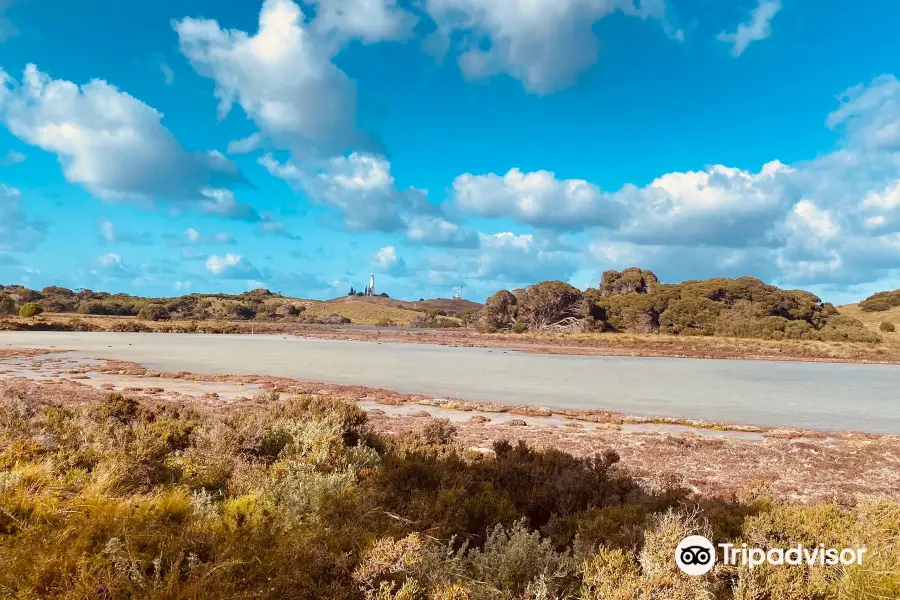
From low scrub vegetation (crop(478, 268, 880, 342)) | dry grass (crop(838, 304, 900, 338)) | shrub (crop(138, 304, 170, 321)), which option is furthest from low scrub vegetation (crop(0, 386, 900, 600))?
shrub (crop(138, 304, 170, 321))

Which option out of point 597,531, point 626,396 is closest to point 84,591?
point 597,531

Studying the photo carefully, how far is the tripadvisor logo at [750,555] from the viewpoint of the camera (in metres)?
3.67

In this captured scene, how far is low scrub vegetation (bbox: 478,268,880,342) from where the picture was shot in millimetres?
83000

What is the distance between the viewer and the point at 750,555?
389cm

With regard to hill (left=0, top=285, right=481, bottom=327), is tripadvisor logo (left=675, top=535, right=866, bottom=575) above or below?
below

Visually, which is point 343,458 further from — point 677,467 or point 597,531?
point 677,467

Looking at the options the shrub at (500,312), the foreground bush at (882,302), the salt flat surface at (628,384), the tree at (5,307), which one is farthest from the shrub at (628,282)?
the tree at (5,307)

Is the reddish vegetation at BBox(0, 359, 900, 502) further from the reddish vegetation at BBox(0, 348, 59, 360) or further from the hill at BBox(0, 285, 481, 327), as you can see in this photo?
the hill at BBox(0, 285, 481, 327)

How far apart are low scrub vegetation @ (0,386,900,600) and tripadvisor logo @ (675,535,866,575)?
0.09 m

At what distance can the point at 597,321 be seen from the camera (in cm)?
9788

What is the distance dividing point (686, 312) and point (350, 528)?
100m

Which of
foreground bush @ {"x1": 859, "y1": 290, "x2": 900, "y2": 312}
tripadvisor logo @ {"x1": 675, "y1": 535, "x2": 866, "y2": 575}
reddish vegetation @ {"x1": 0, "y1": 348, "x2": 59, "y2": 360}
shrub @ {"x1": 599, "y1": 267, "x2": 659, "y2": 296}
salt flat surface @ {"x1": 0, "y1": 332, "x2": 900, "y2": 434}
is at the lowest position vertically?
salt flat surface @ {"x1": 0, "y1": 332, "x2": 900, "y2": 434}

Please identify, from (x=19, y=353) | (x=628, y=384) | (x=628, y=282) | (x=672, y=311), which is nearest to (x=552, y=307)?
(x=672, y=311)

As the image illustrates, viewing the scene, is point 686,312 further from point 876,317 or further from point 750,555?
point 750,555
